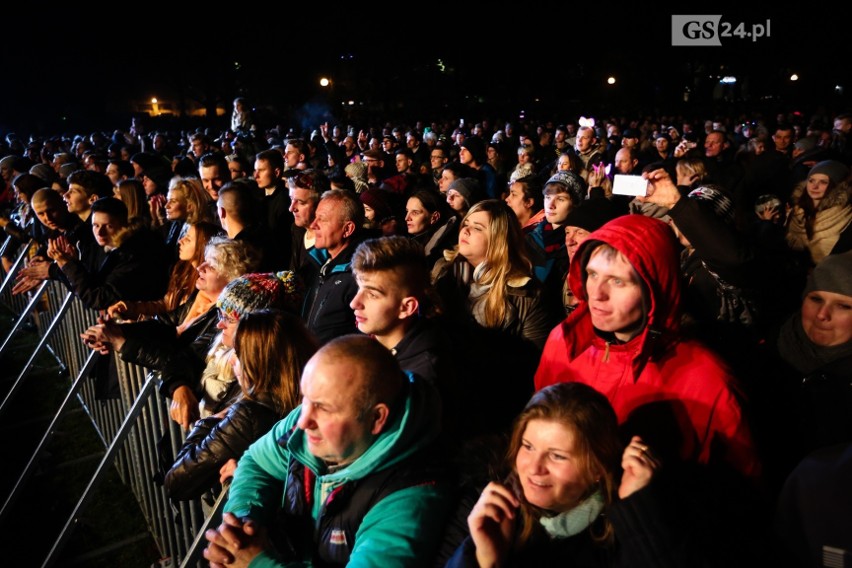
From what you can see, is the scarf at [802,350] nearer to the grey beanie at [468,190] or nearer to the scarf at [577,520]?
the scarf at [577,520]

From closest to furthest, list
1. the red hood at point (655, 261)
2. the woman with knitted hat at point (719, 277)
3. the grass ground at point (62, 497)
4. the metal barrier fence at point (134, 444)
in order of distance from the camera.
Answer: the red hood at point (655, 261) → the woman with knitted hat at point (719, 277) → the metal barrier fence at point (134, 444) → the grass ground at point (62, 497)

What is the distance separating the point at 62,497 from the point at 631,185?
5.53 meters

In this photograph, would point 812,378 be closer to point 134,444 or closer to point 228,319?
point 228,319

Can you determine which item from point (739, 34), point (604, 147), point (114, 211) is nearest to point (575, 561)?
point (114, 211)

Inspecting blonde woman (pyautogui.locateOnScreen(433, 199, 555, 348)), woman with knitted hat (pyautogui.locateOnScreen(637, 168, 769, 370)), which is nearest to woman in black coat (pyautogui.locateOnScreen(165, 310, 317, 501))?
blonde woman (pyautogui.locateOnScreen(433, 199, 555, 348))

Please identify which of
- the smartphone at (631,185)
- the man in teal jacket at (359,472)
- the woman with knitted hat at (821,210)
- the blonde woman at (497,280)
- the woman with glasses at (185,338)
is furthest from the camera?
the smartphone at (631,185)

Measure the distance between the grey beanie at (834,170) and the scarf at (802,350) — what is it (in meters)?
3.46

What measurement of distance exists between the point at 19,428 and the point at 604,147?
9.62 metres

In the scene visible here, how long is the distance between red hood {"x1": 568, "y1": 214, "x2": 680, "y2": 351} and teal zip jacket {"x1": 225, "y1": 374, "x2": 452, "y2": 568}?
0.89m

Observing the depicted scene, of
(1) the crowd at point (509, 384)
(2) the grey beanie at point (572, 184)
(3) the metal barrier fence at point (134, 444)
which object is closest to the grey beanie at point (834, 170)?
(1) the crowd at point (509, 384)

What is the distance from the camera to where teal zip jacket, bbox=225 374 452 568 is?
1.88 metres

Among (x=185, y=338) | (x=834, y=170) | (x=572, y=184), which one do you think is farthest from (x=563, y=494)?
(x=834, y=170)

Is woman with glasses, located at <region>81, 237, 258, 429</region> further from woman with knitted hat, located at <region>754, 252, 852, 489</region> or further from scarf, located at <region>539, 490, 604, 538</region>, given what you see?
woman with knitted hat, located at <region>754, 252, 852, 489</region>

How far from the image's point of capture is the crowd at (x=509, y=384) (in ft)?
5.90
